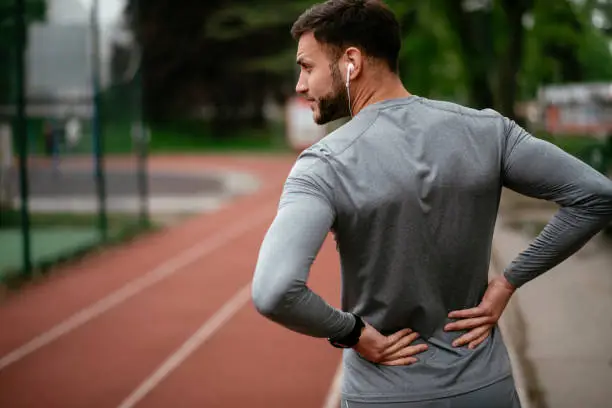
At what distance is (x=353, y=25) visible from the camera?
190 cm

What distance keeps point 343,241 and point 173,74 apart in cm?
4739

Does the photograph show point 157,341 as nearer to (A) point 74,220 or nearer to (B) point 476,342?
(B) point 476,342

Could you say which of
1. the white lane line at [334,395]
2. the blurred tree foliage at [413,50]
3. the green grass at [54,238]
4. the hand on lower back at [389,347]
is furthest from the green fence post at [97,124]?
the hand on lower back at [389,347]

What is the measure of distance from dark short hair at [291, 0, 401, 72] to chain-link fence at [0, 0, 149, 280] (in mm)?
8053

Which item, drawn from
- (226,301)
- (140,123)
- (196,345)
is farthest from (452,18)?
(196,345)

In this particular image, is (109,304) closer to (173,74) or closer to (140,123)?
(140,123)

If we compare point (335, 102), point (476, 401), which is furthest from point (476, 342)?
point (335, 102)

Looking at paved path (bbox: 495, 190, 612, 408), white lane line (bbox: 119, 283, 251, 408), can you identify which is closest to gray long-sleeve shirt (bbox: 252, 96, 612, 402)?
paved path (bbox: 495, 190, 612, 408)

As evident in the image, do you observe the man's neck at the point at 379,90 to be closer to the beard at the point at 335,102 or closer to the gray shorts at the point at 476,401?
the beard at the point at 335,102

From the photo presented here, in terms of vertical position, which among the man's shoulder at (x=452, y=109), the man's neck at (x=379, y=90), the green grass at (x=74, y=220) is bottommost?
the green grass at (x=74, y=220)

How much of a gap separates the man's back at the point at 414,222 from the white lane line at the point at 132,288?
5041 mm

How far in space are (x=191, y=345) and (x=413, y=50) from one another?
10738 millimetres

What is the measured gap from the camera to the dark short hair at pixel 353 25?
74.9 inches

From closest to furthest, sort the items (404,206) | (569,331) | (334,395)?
1. (404,206)
2. (334,395)
3. (569,331)
